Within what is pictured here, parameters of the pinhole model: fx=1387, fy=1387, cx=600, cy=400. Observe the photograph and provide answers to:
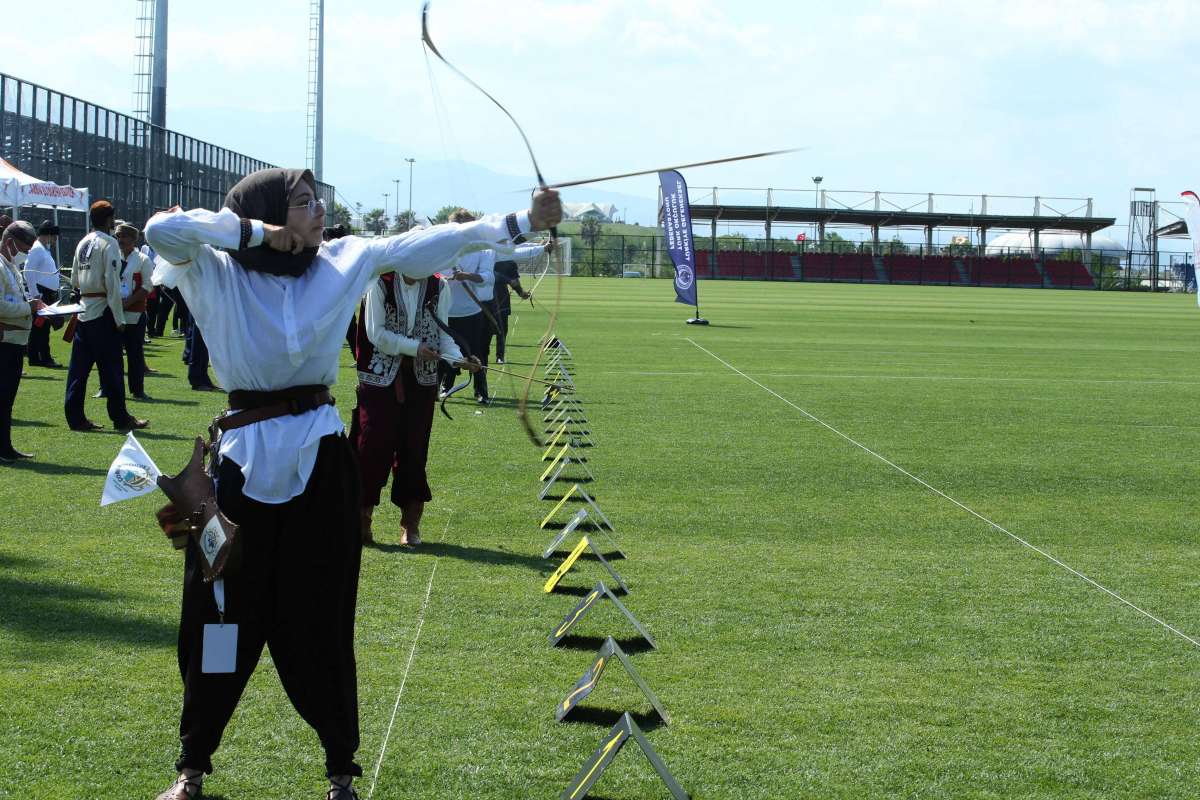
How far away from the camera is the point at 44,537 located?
8219mm

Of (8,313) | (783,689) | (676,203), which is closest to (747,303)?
(676,203)

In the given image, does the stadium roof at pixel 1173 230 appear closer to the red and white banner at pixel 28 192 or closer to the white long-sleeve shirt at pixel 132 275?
the red and white banner at pixel 28 192

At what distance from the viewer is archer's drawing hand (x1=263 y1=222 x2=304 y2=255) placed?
4062mm

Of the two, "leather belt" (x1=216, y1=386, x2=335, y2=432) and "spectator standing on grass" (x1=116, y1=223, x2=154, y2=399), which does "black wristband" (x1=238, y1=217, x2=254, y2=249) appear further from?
"spectator standing on grass" (x1=116, y1=223, x2=154, y2=399)

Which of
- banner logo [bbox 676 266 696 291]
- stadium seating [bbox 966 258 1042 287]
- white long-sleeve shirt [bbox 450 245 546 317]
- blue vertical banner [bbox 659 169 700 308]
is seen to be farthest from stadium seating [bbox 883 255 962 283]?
white long-sleeve shirt [bbox 450 245 546 317]

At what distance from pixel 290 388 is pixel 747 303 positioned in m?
46.1

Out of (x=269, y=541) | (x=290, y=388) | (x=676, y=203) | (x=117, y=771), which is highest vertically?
(x=676, y=203)

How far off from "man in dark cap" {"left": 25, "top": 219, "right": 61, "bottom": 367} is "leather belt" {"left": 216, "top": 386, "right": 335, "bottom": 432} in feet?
44.8

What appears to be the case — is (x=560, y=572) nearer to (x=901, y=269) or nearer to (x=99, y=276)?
(x=99, y=276)

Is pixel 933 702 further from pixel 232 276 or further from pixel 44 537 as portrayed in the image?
pixel 44 537

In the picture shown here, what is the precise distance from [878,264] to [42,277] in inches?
3006

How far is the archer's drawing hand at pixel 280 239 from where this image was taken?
406cm

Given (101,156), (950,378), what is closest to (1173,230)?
(101,156)

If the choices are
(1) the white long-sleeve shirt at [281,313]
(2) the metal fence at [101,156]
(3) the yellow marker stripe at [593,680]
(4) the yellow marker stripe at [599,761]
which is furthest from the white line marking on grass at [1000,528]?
(2) the metal fence at [101,156]
